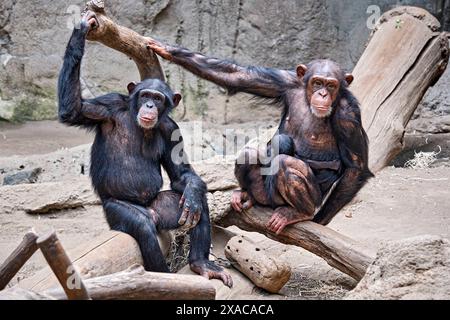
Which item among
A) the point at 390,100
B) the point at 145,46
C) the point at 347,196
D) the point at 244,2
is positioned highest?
the point at 244,2

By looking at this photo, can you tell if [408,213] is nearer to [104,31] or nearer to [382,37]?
[382,37]

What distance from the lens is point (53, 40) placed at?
1080 centimetres

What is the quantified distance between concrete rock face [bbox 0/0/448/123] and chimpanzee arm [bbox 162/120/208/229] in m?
5.37

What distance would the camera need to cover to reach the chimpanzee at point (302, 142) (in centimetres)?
539

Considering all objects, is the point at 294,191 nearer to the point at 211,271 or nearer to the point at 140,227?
the point at 211,271

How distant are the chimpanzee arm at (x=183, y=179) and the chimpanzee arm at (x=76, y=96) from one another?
0.53 m

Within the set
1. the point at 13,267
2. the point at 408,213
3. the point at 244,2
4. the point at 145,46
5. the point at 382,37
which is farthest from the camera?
the point at 244,2

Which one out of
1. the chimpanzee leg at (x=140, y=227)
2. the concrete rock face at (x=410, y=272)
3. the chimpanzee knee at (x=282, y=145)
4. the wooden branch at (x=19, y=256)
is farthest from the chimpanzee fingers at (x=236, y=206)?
the wooden branch at (x=19, y=256)

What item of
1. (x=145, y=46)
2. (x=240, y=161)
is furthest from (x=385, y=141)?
(x=145, y=46)

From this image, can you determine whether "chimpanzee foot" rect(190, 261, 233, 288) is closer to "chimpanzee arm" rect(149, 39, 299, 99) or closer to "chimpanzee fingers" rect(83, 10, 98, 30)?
"chimpanzee arm" rect(149, 39, 299, 99)

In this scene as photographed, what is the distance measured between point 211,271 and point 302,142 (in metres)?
1.30

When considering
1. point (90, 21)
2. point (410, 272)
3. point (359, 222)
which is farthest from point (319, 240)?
point (90, 21)

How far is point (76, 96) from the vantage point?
16.4 feet

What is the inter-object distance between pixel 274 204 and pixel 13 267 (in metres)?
2.35
